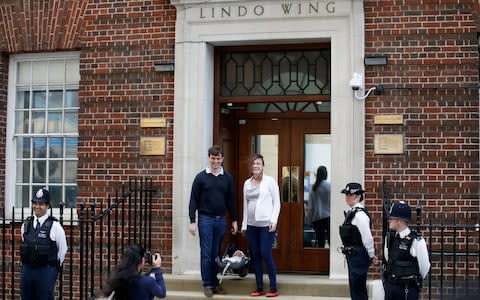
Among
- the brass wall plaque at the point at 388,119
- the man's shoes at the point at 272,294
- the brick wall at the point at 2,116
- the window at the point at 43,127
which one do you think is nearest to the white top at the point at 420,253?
the man's shoes at the point at 272,294

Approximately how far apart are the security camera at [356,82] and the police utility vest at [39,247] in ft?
13.4

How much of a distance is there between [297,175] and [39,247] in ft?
13.7

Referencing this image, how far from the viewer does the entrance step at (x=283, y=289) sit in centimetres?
938

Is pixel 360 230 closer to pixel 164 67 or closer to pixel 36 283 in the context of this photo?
pixel 36 283

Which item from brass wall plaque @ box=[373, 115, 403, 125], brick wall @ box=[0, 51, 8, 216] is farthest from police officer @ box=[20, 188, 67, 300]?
brass wall plaque @ box=[373, 115, 403, 125]

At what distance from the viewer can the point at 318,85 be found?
10547 mm

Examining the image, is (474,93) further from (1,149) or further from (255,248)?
(1,149)

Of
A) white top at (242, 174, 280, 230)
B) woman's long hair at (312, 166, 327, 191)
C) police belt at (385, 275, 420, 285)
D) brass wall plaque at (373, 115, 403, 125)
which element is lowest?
police belt at (385, 275, 420, 285)

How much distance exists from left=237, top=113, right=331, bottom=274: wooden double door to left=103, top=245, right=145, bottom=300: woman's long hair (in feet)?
17.0

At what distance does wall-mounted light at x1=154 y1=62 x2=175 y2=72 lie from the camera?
1052 cm

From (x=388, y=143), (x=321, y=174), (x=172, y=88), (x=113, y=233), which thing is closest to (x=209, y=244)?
(x=113, y=233)

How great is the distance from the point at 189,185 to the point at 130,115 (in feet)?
4.34

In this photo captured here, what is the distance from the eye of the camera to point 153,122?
34.7ft

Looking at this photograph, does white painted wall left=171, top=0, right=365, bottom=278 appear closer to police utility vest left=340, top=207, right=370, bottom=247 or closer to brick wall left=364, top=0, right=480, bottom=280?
brick wall left=364, top=0, right=480, bottom=280
